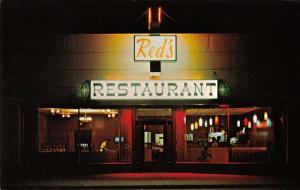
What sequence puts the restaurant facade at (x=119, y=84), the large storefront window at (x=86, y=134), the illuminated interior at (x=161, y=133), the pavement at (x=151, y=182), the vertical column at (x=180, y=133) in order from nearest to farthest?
1. the pavement at (x=151, y=182)
2. the restaurant facade at (x=119, y=84)
3. the large storefront window at (x=86, y=134)
4. the illuminated interior at (x=161, y=133)
5. the vertical column at (x=180, y=133)

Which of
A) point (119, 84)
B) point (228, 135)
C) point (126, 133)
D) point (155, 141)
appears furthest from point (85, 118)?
point (228, 135)

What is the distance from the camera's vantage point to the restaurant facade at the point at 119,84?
20.5m

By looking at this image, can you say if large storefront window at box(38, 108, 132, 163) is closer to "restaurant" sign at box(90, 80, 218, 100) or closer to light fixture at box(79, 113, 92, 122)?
light fixture at box(79, 113, 92, 122)

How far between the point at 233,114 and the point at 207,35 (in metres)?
3.82

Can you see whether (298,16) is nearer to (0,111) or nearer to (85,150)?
(85,150)

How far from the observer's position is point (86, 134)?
22734 mm

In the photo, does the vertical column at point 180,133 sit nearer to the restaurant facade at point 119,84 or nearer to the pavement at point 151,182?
the restaurant facade at point 119,84

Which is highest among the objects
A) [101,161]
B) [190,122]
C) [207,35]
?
[207,35]

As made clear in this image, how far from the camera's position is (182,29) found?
20.9 meters

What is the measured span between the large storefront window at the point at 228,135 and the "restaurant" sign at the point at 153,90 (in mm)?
2138

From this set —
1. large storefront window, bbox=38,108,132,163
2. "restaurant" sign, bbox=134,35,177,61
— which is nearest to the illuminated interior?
large storefront window, bbox=38,108,132,163

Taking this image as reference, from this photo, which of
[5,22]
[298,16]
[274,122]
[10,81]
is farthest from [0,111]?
[298,16]

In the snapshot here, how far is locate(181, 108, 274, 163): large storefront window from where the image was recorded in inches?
878

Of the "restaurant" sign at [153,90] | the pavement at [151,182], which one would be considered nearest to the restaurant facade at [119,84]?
the "restaurant" sign at [153,90]
